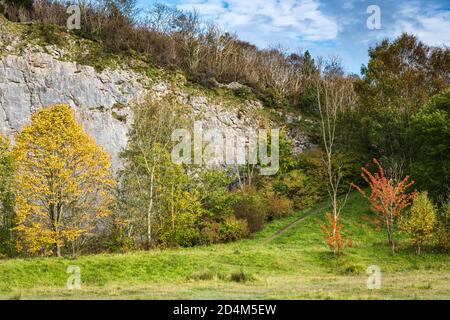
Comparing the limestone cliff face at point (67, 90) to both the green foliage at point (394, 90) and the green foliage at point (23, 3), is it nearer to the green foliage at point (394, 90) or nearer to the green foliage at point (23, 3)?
the green foliage at point (23, 3)

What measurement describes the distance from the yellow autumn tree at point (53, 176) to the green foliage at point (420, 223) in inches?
746

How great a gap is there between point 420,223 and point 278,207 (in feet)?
54.1

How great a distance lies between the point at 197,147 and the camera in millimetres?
43688

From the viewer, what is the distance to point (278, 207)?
43.6 meters

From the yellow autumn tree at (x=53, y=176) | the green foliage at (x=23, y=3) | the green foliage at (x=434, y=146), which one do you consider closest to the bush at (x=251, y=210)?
the yellow autumn tree at (x=53, y=176)

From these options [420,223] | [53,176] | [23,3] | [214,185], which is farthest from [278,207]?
[23,3]

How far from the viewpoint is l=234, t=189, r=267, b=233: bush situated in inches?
1587

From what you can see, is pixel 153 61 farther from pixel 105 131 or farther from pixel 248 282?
pixel 248 282

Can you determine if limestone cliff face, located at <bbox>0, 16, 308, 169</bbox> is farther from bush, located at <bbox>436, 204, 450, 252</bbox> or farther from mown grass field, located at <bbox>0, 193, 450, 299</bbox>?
bush, located at <bbox>436, 204, 450, 252</bbox>

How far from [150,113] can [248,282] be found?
29954mm

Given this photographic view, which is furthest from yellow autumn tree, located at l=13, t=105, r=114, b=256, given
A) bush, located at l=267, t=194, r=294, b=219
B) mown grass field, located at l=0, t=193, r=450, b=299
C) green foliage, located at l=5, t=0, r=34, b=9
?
green foliage, located at l=5, t=0, r=34, b=9

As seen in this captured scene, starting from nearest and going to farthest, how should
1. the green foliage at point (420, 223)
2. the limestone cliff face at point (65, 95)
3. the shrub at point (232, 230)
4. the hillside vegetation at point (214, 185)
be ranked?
the hillside vegetation at point (214, 185) → the green foliage at point (420, 223) → the shrub at point (232, 230) → the limestone cliff face at point (65, 95)

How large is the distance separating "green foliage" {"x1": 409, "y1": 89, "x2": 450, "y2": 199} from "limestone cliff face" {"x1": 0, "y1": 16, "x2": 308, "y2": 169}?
22.8 metres

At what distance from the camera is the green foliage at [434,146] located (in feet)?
121
